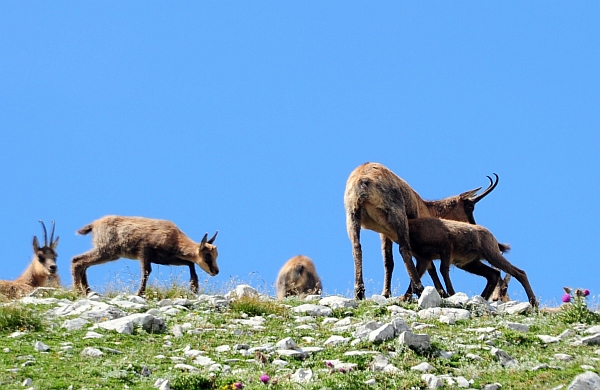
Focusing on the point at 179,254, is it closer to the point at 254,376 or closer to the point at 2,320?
the point at 2,320

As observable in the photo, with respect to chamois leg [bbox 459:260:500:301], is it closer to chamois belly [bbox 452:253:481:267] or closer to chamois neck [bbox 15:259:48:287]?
chamois belly [bbox 452:253:481:267]

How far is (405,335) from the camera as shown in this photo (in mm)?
9805

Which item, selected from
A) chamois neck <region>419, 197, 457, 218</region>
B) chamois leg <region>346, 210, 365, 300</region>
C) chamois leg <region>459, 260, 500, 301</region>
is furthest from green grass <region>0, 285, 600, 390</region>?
chamois neck <region>419, 197, 457, 218</region>

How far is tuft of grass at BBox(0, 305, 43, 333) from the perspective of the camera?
11.0 meters

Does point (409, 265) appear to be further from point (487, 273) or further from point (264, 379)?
point (264, 379)

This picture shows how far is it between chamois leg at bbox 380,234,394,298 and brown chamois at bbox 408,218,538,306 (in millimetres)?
453

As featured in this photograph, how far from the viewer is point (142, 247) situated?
59.7 ft

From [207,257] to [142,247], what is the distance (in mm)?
1401

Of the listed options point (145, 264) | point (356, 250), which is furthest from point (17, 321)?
point (145, 264)

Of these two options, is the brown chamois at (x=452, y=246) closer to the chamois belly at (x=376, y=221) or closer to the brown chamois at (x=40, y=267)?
the chamois belly at (x=376, y=221)

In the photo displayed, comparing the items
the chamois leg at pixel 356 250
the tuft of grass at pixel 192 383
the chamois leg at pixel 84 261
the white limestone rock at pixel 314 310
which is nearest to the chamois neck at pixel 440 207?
the chamois leg at pixel 356 250

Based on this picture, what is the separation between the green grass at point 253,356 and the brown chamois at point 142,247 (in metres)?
5.60

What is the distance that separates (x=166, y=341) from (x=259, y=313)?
2220 millimetres

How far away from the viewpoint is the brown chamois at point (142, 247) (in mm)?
18219
